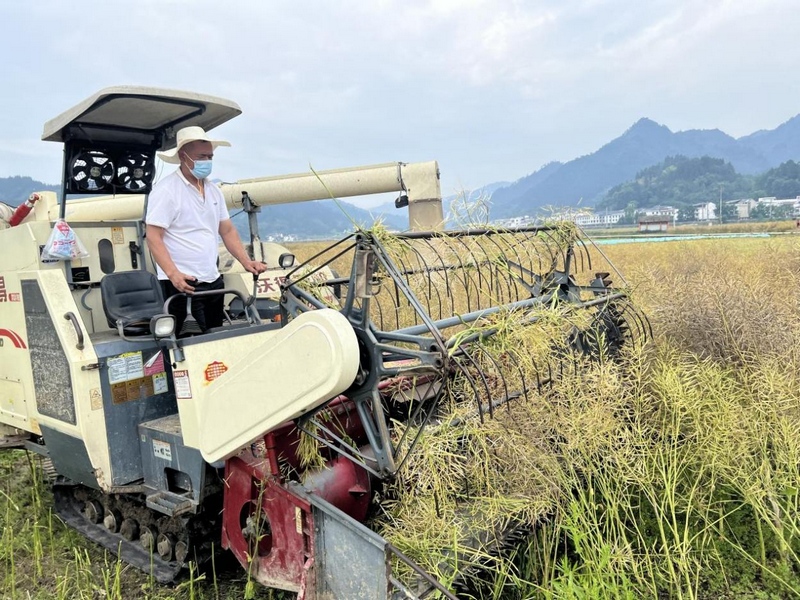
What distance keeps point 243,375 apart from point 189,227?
5.26ft

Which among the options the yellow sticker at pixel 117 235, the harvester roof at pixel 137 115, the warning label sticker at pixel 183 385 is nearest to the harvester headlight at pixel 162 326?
the warning label sticker at pixel 183 385

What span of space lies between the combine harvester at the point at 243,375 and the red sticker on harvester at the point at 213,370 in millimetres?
13

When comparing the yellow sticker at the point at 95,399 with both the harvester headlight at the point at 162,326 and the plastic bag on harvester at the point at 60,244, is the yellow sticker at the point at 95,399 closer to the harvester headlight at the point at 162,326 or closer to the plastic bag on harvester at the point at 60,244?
the harvester headlight at the point at 162,326

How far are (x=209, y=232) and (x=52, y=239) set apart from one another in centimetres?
99

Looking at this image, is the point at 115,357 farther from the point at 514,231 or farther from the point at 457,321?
the point at 514,231

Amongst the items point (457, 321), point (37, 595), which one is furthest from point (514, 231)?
point (37, 595)

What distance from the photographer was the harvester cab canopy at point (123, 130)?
3.88 m

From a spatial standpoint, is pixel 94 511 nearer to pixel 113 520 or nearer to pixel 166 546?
pixel 113 520

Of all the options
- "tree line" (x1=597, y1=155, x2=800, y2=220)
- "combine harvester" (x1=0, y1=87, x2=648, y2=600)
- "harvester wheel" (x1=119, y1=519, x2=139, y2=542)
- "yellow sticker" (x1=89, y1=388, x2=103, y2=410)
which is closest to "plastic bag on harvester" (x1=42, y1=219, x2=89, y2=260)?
"combine harvester" (x1=0, y1=87, x2=648, y2=600)

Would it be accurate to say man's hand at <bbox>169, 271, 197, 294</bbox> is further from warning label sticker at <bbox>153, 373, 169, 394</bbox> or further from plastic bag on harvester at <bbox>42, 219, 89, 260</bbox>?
plastic bag on harvester at <bbox>42, 219, 89, 260</bbox>

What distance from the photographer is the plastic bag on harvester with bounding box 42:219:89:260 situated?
3838 millimetres

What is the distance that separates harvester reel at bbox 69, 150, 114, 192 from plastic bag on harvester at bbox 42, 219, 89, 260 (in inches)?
25.1

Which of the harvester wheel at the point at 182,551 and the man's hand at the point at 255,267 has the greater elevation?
the man's hand at the point at 255,267

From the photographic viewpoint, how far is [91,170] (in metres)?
4.52
